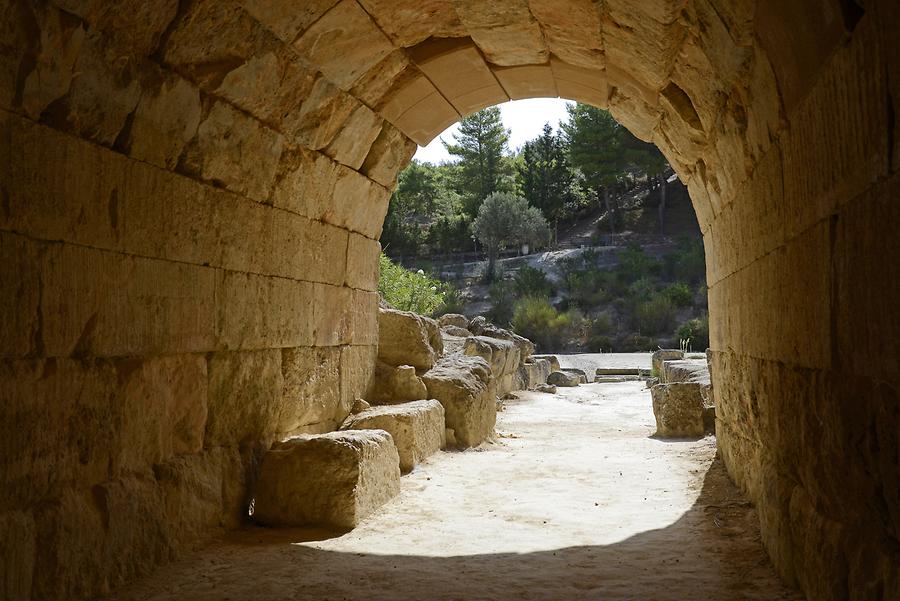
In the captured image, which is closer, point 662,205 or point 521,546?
point 521,546

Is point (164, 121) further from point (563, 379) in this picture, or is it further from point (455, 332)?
point (563, 379)

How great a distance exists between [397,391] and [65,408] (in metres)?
4.59

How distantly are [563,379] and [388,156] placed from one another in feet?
42.4

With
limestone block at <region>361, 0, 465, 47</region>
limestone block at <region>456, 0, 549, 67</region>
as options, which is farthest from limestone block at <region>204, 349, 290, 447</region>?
limestone block at <region>456, 0, 549, 67</region>

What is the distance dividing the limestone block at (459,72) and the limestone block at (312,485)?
120 inches

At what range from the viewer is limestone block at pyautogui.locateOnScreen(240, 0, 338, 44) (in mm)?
4374

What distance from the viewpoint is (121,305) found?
4.02m

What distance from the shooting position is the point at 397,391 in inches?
315

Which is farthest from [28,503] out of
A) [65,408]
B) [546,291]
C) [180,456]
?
[546,291]

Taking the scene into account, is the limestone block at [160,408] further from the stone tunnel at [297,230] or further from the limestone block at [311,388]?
the limestone block at [311,388]

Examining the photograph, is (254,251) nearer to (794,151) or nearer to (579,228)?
(794,151)

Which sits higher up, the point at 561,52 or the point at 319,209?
the point at 561,52

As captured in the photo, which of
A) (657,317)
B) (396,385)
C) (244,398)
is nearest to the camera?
(244,398)

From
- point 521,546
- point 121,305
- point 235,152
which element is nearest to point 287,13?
point 235,152
